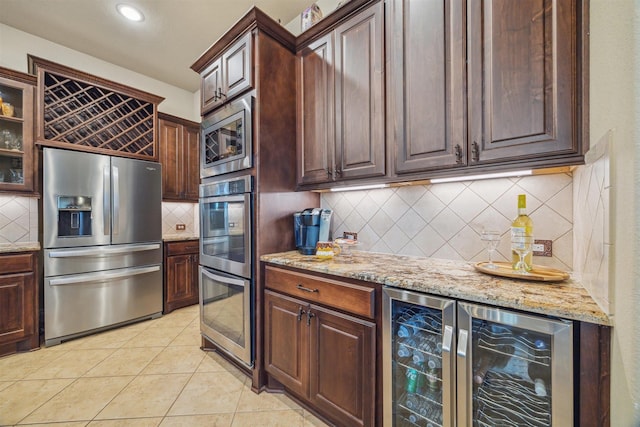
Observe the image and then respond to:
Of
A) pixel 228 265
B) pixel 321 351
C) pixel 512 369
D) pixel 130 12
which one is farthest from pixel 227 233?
pixel 130 12

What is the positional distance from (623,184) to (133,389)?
8.84 feet

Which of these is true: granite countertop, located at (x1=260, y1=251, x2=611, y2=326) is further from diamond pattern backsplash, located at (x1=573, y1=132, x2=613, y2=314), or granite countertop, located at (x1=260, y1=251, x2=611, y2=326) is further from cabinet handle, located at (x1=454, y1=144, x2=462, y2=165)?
cabinet handle, located at (x1=454, y1=144, x2=462, y2=165)

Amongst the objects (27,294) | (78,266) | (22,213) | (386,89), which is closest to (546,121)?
(386,89)

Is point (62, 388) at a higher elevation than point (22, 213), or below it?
below

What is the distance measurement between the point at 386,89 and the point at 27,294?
3.46 meters

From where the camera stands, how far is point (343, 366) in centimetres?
132

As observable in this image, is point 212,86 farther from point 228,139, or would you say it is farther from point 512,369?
point 512,369

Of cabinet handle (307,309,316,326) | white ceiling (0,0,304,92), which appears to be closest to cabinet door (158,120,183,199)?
white ceiling (0,0,304,92)

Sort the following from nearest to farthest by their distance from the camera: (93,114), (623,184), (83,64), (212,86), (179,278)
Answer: (623,184)
(212,86)
(93,114)
(83,64)
(179,278)

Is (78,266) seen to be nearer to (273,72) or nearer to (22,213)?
(22,213)

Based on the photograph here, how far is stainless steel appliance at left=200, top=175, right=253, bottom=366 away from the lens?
1799mm

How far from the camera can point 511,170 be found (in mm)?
1183

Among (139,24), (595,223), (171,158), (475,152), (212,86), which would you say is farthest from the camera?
(171,158)

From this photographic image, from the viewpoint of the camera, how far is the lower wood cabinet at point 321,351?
4.06ft
